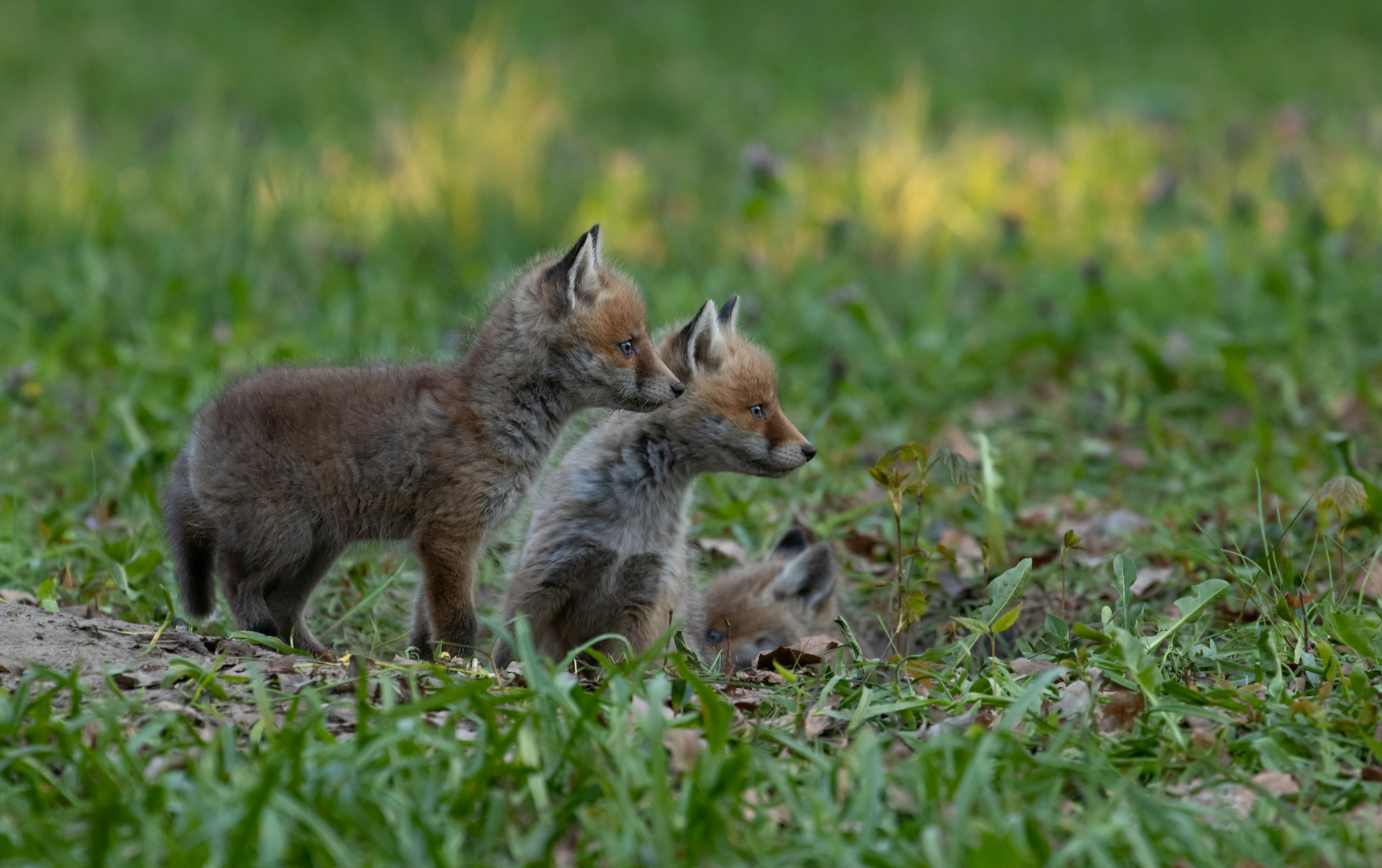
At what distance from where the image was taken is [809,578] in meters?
4.96

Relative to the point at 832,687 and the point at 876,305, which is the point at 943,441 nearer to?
the point at 876,305

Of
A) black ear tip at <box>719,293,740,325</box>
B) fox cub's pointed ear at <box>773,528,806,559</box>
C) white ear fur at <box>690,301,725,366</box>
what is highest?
black ear tip at <box>719,293,740,325</box>

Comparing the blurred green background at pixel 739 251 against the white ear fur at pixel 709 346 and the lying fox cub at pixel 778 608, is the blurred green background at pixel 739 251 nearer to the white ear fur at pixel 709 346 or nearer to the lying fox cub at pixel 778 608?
the lying fox cub at pixel 778 608

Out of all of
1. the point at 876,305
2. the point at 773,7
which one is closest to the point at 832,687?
Result: the point at 876,305

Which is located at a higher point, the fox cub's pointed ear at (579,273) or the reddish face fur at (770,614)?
the fox cub's pointed ear at (579,273)

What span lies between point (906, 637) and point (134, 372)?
4.18m

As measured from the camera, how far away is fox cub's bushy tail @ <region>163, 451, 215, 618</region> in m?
4.18

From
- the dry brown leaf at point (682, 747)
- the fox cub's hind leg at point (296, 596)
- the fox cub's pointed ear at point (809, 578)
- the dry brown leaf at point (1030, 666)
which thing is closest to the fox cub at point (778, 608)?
the fox cub's pointed ear at point (809, 578)

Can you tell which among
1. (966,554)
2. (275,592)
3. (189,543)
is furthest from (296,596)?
(966,554)

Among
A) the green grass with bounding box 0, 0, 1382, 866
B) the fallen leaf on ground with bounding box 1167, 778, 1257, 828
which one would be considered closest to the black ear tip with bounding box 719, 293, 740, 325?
the green grass with bounding box 0, 0, 1382, 866

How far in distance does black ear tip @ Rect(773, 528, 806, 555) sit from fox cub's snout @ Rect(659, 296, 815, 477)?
2.26 feet

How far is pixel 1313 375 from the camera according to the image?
7051 millimetres

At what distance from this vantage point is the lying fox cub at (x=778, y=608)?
4902 millimetres

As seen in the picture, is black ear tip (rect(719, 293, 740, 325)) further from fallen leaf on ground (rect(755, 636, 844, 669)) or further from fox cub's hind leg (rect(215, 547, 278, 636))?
fox cub's hind leg (rect(215, 547, 278, 636))
